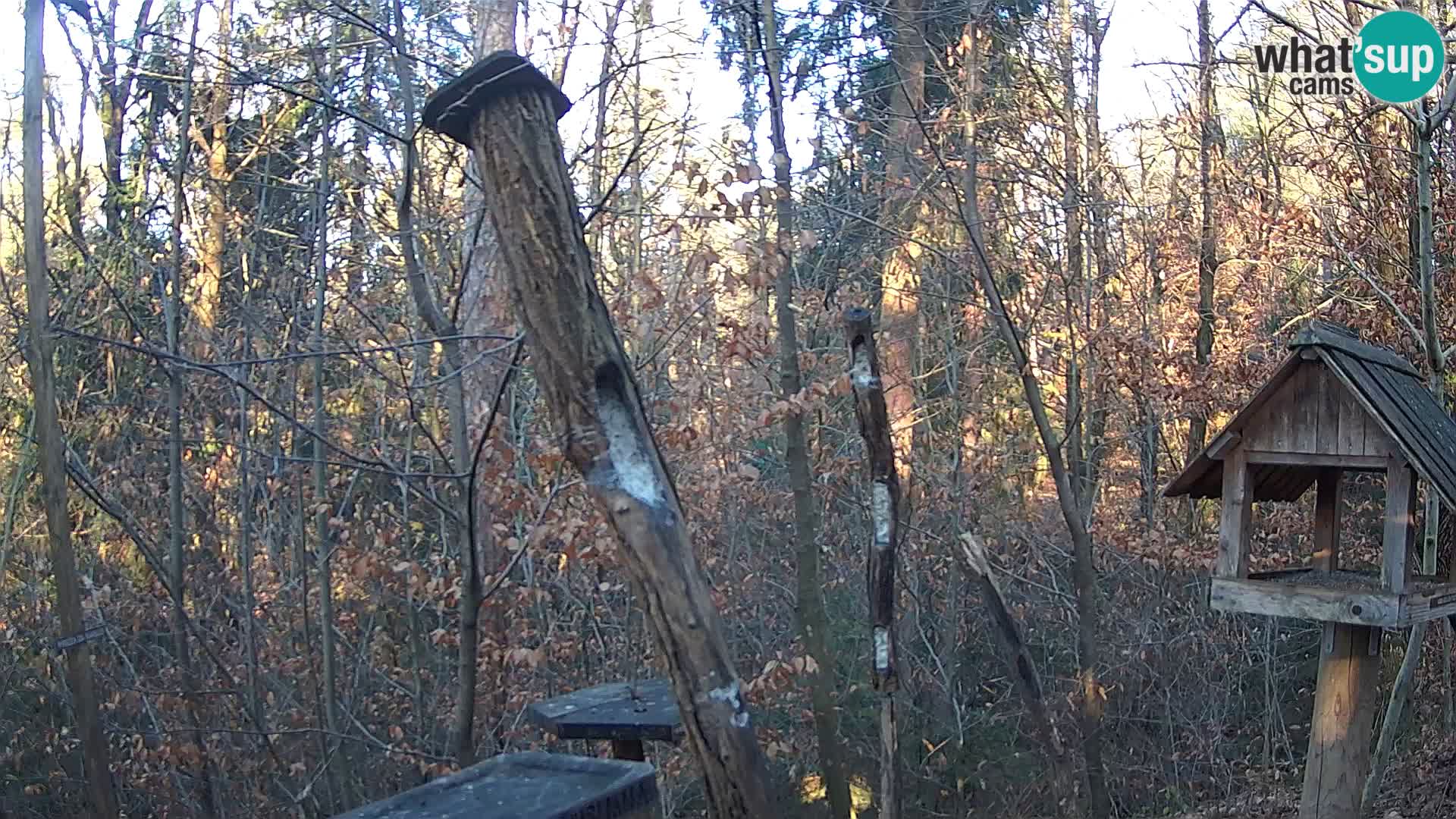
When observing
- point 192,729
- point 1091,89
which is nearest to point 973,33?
point 1091,89

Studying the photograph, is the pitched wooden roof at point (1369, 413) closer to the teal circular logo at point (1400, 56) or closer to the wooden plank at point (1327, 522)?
the wooden plank at point (1327, 522)

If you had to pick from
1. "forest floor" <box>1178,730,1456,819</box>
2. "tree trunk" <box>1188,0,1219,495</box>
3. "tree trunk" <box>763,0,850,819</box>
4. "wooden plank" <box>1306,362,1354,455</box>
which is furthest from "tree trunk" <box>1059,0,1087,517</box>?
"wooden plank" <box>1306,362,1354,455</box>

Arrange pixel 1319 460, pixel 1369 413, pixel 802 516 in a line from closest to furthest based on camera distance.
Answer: pixel 1369 413, pixel 1319 460, pixel 802 516

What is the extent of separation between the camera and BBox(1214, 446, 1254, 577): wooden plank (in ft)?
14.8

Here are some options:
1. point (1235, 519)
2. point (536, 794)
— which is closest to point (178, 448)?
point (536, 794)

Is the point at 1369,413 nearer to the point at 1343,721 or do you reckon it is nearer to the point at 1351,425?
the point at 1351,425

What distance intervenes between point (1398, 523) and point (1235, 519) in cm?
56

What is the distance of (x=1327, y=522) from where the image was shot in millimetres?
4871

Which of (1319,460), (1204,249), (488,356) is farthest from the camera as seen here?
(1204,249)

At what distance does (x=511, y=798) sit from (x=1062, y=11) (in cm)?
852

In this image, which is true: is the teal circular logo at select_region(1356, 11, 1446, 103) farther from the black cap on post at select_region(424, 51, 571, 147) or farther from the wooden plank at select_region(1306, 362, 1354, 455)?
the black cap on post at select_region(424, 51, 571, 147)

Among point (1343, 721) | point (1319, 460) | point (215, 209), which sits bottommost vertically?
point (1343, 721)

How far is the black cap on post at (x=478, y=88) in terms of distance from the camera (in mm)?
3559

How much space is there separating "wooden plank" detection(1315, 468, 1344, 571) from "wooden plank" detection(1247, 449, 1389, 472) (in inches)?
16.3
